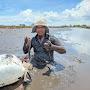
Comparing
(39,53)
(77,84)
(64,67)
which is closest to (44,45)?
(39,53)

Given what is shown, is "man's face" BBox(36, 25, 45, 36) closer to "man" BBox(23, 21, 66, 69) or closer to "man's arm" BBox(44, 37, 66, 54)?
"man" BBox(23, 21, 66, 69)

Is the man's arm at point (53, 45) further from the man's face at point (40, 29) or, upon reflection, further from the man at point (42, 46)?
the man's face at point (40, 29)

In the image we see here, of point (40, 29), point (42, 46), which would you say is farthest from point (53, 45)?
point (40, 29)

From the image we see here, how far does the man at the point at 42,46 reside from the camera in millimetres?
7328

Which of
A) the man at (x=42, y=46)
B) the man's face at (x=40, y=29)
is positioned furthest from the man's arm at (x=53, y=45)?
the man's face at (x=40, y=29)

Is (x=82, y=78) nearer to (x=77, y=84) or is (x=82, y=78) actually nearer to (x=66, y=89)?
(x=77, y=84)

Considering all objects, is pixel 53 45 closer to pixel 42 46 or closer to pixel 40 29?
pixel 42 46

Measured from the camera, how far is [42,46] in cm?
760

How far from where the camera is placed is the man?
733cm

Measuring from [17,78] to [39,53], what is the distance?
232cm

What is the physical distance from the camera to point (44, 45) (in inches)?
288

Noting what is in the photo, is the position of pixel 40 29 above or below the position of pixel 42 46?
above

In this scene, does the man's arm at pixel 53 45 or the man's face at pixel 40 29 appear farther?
the man's face at pixel 40 29

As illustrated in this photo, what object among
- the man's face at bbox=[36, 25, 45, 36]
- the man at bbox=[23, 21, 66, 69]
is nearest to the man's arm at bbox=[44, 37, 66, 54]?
the man at bbox=[23, 21, 66, 69]
